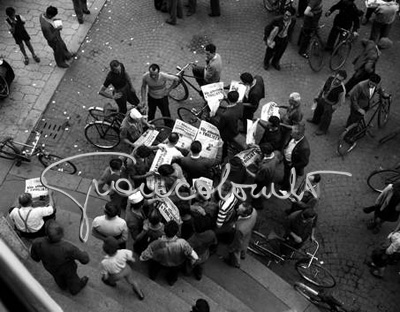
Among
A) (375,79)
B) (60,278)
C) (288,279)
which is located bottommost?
(288,279)

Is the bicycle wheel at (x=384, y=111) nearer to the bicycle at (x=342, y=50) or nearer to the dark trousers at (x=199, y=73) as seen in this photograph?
the bicycle at (x=342, y=50)

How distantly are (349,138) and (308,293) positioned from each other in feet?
13.1

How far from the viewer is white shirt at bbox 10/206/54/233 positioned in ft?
25.5

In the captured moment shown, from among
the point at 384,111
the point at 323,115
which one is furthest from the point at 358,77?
the point at 323,115

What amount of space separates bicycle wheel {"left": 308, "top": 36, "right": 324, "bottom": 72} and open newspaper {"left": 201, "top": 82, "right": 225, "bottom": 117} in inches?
139

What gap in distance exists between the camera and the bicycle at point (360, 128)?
10773 mm

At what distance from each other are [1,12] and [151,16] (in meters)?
4.33

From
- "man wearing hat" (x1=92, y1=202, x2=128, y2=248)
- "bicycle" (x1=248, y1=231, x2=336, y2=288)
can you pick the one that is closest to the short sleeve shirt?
"man wearing hat" (x1=92, y1=202, x2=128, y2=248)

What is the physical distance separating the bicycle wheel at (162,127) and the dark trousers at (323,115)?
3.46 m

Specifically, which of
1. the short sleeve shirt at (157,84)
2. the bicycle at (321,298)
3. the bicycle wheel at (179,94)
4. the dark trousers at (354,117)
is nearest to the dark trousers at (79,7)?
the bicycle wheel at (179,94)

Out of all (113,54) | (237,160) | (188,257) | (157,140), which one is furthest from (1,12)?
(188,257)

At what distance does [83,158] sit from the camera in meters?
10.8

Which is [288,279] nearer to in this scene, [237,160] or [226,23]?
[237,160]

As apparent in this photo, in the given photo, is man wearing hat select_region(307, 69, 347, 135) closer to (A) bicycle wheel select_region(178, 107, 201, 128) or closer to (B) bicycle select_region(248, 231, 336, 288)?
(A) bicycle wheel select_region(178, 107, 201, 128)
